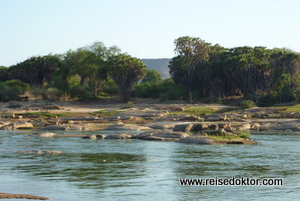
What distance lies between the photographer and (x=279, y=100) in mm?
75438

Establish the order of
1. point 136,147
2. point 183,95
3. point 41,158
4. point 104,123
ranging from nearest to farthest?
point 41,158
point 136,147
point 104,123
point 183,95

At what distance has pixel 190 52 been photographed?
297 ft

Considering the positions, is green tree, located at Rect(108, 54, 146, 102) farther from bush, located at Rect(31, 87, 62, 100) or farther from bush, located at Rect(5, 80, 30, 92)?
bush, located at Rect(5, 80, 30, 92)

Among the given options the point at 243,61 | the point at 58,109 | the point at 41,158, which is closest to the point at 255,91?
the point at 243,61

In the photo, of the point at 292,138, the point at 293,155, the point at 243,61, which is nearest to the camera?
the point at 293,155

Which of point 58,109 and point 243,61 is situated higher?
point 243,61

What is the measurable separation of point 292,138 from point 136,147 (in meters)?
14.4

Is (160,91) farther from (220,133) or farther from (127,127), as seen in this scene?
(220,133)

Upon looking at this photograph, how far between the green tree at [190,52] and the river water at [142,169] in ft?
183

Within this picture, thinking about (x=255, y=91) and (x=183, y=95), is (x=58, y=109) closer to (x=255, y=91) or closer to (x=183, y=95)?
(x=183, y=95)

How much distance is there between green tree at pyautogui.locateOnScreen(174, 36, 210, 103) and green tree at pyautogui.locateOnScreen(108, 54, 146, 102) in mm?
8128

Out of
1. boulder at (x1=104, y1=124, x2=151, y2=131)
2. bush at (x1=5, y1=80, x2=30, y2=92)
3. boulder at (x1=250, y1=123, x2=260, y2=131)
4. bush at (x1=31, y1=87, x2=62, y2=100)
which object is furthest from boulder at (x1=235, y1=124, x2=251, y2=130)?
bush at (x1=5, y1=80, x2=30, y2=92)

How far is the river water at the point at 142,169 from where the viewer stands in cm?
1692

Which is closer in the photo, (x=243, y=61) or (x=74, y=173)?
(x=74, y=173)
